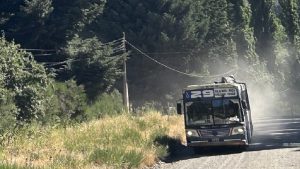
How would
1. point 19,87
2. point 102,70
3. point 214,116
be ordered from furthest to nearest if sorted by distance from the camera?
point 102,70 < point 19,87 < point 214,116

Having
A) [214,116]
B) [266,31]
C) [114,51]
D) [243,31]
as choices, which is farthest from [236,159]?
[266,31]

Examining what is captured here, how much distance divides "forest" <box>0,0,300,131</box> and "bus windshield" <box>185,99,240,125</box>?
10.6 m

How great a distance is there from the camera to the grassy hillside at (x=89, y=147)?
15.6 meters

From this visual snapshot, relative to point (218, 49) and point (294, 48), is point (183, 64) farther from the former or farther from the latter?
point (294, 48)

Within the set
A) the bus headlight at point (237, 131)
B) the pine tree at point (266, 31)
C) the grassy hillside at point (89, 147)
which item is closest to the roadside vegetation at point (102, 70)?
the grassy hillside at point (89, 147)

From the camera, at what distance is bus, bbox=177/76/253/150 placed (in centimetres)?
2206

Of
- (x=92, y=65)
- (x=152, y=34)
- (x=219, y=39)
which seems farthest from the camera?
(x=219, y=39)

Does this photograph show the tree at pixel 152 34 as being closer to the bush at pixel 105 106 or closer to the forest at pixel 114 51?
the forest at pixel 114 51

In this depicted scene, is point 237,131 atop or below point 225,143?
atop

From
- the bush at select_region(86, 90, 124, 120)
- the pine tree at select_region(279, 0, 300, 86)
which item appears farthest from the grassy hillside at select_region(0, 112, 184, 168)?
the pine tree at select_region(279, 0, 300, 86)

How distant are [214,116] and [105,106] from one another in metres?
24.0

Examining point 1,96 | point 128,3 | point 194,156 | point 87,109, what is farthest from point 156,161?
point 128,3

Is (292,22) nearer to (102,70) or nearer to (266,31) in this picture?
(266,31)

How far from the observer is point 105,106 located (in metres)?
45.4
